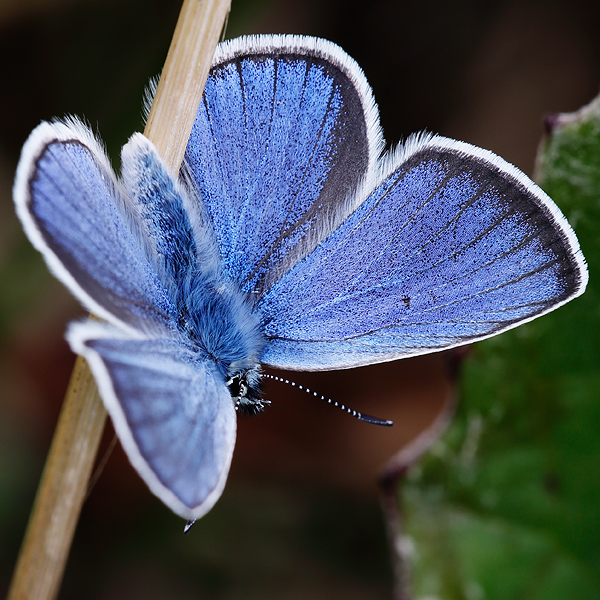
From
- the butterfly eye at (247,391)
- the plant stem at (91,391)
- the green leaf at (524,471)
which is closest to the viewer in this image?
the plant stem at (91,391)

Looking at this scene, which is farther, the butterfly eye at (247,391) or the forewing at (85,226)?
the butterfly eye at (247,391)

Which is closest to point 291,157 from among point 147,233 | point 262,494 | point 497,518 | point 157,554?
point 147,233

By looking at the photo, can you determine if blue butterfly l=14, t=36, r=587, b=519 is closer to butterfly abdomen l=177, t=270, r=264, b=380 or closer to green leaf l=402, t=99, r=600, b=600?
butterfly abdomen l=177, t=270, r=264, b=380

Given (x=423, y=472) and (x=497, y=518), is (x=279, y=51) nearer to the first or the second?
(x=423, y=472)

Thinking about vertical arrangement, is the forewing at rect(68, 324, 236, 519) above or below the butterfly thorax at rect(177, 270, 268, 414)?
above

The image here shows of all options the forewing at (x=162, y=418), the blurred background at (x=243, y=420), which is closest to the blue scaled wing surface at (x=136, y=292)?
the forewing at (x=162, y=418)

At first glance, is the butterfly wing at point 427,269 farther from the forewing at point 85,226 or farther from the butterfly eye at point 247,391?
the forewing at point 85,226

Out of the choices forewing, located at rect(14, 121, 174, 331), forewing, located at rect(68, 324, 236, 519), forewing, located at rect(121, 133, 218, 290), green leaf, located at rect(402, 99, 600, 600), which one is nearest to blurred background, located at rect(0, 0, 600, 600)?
green leaf, located at rect(402, 99, 600, 600)

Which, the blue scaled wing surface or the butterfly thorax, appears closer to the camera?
the blue scaled wing surface
